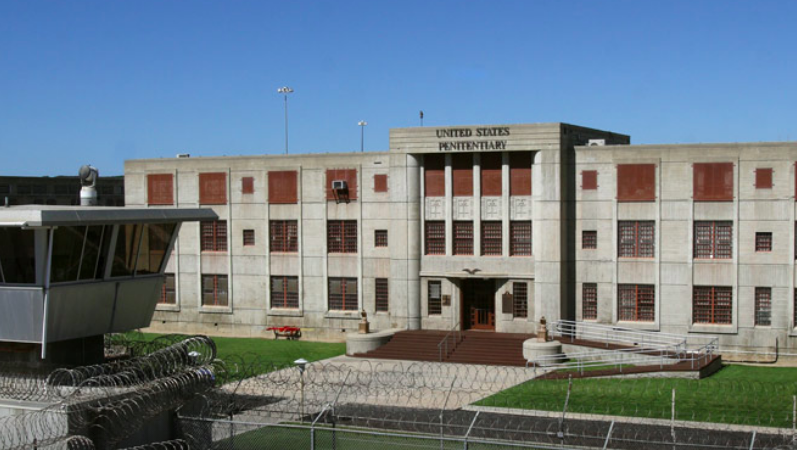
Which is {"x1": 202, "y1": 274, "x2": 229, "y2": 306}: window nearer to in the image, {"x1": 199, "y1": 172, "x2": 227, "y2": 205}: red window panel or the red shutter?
{"x1": 199, "y1": 172, "x2": 227, "y2": 205}: red window panel

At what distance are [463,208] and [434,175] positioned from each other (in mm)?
2133

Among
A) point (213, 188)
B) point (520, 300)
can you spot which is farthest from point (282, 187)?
point (520, 300)

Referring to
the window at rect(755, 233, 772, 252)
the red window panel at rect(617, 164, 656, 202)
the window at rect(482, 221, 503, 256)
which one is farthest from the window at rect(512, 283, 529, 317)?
the window at rect(755, 233, 772, 252)

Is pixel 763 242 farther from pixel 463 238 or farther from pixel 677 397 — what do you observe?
pixel 463 238

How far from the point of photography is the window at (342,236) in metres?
47.5

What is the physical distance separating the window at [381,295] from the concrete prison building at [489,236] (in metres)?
0.08

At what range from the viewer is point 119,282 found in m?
28.8

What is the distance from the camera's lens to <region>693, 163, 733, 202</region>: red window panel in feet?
135

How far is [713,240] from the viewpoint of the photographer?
41.4m

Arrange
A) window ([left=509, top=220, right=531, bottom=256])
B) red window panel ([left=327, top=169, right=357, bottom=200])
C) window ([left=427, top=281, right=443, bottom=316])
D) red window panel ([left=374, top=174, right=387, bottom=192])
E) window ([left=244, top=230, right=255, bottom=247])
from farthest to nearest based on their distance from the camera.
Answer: window ([left=244, top=230, right=255, bottom=247]) → red window panel ([left=327, top=169, right=357, bottom=200]) → red window panel ([left=374, top=174, right=387, bottom=192]) → window ([left=427, top=281, right=443, bottom=316]) → window ([left=509, top=220, right=531, bottom=256])

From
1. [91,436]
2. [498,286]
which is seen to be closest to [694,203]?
[498,286]

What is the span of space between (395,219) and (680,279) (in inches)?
521

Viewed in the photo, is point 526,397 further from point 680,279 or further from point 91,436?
point 91,436

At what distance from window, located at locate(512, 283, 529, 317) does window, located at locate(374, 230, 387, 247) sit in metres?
6.89
